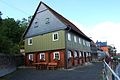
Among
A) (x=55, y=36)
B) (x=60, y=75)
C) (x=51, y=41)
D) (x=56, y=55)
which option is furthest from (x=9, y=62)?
(x=60, y=75)

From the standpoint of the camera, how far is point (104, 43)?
458ft

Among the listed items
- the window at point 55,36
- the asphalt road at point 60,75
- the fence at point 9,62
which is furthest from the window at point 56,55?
the asphalt road at point 60,75

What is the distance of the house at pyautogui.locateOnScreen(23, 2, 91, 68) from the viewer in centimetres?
4228

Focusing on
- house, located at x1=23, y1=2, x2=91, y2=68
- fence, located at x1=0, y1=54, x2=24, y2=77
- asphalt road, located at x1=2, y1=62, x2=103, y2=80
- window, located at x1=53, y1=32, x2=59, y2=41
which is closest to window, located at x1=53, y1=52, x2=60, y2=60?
house, located at x1=23, y1=2, x2=91, y2=68

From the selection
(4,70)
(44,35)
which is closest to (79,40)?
(44,35)

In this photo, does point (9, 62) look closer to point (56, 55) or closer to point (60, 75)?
point (56, 55)

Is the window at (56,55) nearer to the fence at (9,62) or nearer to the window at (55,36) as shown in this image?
the window at (55,36)

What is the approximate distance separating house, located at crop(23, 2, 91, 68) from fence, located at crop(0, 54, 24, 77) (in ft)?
6.36

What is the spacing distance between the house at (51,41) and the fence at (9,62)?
76.3 inches

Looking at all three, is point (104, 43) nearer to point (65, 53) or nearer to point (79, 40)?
point (79, 40)

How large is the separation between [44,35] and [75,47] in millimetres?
5917

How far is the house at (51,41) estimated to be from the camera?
139ft

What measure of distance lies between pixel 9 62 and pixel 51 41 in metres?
7.91

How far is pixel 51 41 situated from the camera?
44281 mm
